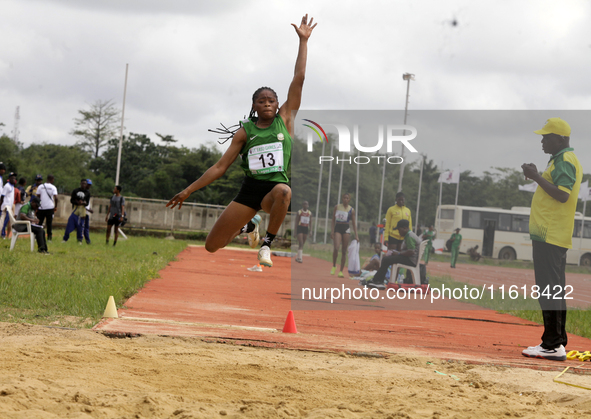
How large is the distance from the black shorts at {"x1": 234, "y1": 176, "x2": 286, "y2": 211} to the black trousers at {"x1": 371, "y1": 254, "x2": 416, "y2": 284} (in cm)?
549

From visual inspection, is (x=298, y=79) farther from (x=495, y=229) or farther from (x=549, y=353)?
(x=495, y=229)

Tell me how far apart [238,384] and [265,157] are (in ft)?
7.56

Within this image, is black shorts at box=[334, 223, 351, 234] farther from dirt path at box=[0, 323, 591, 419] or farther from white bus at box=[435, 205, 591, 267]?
dirt path at box=[0, 323, 591, 419]

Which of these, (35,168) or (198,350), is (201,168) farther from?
(198,350)

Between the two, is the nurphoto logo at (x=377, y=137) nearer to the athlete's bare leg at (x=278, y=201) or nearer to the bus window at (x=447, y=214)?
the bus window at (x=447, y=214)

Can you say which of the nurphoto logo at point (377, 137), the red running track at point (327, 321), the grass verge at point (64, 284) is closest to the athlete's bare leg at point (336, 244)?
the red running track at point (327, 321)

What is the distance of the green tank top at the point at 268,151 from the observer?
207 inches

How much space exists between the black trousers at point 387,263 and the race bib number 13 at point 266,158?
5.73 m

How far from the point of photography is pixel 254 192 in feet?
18.1

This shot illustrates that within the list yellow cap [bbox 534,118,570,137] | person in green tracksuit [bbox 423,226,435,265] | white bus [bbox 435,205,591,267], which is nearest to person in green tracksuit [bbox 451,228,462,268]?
white bus [bbox 435,205,591,267]

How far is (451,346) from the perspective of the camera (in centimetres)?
613

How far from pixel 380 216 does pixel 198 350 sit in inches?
255

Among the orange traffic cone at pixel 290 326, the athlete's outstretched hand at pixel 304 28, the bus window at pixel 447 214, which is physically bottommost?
the orange traffic cone at pixel 290 326

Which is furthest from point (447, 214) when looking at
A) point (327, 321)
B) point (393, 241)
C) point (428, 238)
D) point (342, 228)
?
point (327, 321)
